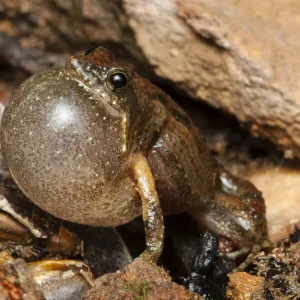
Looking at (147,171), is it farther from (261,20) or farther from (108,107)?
(261,20)

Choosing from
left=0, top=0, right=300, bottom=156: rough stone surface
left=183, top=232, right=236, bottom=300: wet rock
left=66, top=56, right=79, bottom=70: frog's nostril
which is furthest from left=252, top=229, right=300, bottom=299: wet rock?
left=66, top=56, right=79, bottom=70: frog's nostril

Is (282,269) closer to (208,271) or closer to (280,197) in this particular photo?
(208,271)

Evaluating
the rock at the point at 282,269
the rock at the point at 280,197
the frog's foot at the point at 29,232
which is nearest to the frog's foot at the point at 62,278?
the frog's foot at the point at 29,232

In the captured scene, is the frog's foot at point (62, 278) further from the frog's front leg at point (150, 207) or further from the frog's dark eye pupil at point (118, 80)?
the frog's dark eye pupil at point (118, 80)

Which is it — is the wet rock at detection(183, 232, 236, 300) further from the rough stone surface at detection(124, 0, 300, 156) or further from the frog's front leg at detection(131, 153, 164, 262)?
the rough stone surface at detection(124, 0, 300, 156)

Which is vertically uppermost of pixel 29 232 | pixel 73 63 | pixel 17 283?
pixel 73 63

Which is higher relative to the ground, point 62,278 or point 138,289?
point 138,289

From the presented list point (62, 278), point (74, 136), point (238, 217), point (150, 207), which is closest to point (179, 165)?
point (150, 207)
